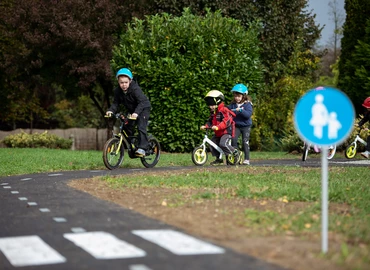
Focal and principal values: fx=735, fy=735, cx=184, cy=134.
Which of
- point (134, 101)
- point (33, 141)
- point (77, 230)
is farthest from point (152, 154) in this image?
point (33, 141)

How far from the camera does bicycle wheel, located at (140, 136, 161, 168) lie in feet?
53.9

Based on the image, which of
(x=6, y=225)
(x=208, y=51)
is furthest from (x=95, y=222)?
(x=208, y=51)

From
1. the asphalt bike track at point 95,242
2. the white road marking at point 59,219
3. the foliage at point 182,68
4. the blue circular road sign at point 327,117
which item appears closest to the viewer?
the asphalt bike track at point 95,242

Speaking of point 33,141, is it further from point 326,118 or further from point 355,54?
point 326,118

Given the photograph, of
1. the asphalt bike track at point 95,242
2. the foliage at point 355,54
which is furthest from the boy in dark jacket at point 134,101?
the foliage at point 355,54

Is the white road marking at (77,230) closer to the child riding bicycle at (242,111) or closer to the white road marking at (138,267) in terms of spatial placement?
the white road marking at (138,267)

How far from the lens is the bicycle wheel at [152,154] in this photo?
16.4m

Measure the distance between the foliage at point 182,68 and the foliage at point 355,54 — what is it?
203 inches

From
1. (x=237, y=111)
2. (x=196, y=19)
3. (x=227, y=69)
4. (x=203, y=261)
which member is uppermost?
(x=196, y=19)

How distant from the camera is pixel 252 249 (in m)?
6.38

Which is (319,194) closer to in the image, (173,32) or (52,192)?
(52,192)

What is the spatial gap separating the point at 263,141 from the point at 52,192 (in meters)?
22.3

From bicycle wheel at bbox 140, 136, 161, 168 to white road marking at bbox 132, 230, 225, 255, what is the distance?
9.13m

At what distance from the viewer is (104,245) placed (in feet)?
21.8
